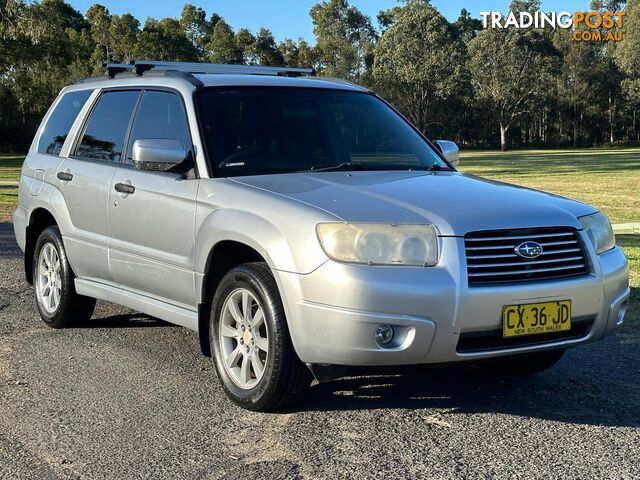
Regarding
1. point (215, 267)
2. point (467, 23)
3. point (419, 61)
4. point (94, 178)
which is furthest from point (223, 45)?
point (215, 267)

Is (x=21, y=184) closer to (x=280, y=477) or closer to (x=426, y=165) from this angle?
(x=426, y=165)

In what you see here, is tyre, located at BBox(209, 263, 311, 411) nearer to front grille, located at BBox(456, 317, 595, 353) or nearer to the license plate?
front grille, located at BBox(456, 317, 595, 353)

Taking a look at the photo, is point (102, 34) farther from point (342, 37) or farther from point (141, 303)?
point (141, 303)

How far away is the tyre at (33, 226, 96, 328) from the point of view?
6.50 m

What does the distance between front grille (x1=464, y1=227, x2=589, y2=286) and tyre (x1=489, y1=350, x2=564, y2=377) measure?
3.02 feet

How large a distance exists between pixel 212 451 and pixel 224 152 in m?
1.95

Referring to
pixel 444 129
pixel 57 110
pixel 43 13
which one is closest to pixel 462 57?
pixel 444 129

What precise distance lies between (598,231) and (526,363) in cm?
100

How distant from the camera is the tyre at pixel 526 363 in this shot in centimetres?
525

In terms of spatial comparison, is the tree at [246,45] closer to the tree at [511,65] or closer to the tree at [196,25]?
the tree at [196,25]

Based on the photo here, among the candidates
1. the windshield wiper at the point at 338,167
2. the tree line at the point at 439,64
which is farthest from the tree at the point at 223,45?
the windshield wiper at the point at 338,167

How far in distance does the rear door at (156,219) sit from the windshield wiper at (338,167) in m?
0.75

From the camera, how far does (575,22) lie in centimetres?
7800

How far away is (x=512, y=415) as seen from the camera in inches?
179
